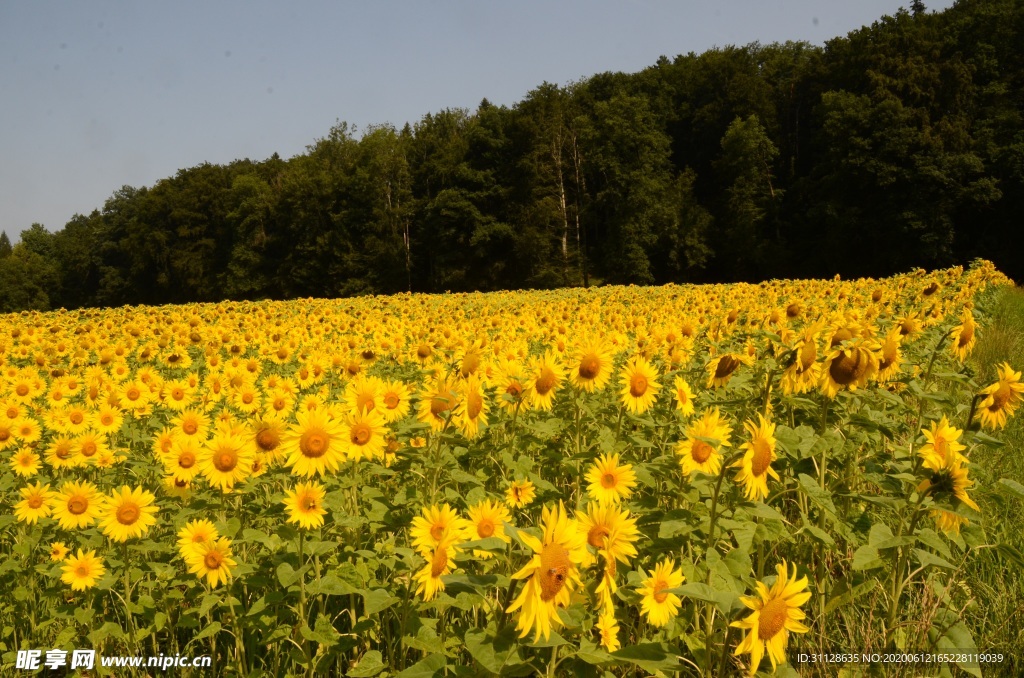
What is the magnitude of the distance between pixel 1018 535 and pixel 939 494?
4.07 ft

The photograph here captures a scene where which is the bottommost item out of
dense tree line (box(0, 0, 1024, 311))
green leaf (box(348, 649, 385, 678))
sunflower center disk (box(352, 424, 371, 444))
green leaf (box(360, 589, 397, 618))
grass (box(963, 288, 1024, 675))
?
grass (box(963, 288, 1024, 675))

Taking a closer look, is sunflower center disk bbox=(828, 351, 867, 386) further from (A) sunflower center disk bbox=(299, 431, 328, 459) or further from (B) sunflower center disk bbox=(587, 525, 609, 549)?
(A) sunflower center disk bbox=(299, 431, 328, 459)

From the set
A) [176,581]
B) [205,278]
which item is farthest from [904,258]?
[205,278]

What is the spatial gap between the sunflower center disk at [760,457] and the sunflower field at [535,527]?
1 cm

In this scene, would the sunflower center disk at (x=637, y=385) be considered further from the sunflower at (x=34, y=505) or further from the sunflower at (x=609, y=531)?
A: the sunflower at (x=34, y=505)

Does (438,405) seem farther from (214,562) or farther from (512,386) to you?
(214,562)

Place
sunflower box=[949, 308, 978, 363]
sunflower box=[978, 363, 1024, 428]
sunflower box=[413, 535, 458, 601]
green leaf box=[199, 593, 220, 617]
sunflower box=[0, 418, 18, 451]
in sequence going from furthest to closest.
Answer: sunflower box=[0, 418, 18, 451], sunflower box=[949, 308, 978, 363], sunflower box=[978, 363, 1024, 428], green leaf box=[199, 593, 220, 617], sunflower box=[413, 535, 458, 601]

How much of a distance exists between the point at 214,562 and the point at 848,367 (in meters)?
2.67

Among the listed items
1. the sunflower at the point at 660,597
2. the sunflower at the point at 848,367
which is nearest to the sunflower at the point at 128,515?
the sunflower at the point at 660,597

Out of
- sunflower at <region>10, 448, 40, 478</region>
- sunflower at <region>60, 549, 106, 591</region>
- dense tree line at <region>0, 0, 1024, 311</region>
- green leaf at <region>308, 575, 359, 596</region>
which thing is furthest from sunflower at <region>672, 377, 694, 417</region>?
dense tree line at <region>0, 0, 1024, 311</region>

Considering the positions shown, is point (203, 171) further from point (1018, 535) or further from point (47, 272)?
point (1018, 535)

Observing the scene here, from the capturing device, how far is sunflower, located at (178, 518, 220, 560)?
2.52 metres

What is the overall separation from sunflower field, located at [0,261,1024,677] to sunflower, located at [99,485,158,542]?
0.01m

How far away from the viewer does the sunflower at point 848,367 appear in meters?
2.64
